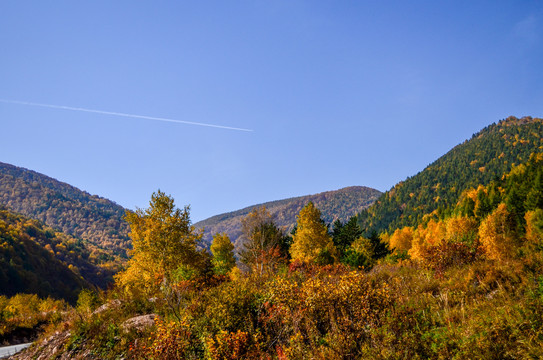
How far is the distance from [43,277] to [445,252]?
116 meters

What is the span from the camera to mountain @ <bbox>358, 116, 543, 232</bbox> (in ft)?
491

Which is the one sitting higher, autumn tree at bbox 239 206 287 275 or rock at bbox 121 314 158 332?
autumn tree at bbox 239 206 287 275

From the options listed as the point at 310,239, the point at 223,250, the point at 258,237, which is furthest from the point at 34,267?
the point at 310,239

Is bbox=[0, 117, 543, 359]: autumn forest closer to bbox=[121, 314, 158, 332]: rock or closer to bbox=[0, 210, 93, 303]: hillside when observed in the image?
bbox=[121, 314, 158, 332]: rock

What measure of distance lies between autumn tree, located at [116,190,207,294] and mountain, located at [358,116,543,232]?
443 ft

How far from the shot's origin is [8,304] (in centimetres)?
2400

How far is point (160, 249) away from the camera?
15508mm

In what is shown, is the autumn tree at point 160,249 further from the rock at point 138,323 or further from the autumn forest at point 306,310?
the rock at point 138,323

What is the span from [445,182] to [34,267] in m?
204

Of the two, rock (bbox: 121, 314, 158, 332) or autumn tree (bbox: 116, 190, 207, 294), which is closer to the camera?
rock (bbox: 121, 314, 158, 332)

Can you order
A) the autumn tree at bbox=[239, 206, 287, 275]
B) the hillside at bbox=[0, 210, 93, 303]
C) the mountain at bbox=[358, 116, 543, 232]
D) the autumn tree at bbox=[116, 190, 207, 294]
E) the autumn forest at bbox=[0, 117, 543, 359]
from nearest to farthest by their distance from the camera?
1. the autumn forest at bbox=[0, 117, 543, 359]
2. the autumn tree at bbox=[116, 190, 207, 294]
3. the autumn tree at bbox=[239, 206, 287, 275]
4. the hillside at bbox=[0, 210, 93, 303]
5. the mountain at bbox=[358, 116, 543, 232]

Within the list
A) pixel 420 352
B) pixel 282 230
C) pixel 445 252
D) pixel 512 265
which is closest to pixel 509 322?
pixel 420 352

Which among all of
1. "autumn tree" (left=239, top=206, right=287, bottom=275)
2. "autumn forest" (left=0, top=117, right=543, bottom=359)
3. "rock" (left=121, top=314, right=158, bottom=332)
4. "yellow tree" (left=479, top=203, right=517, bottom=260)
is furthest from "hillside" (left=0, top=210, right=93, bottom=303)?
"yellow tree" (left=479, top=203, right=517, bottom=260)

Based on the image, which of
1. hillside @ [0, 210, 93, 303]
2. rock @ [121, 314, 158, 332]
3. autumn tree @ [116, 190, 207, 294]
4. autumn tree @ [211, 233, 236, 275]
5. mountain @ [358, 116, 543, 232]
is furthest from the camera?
mountain @ [358, 116, 543, 232]
